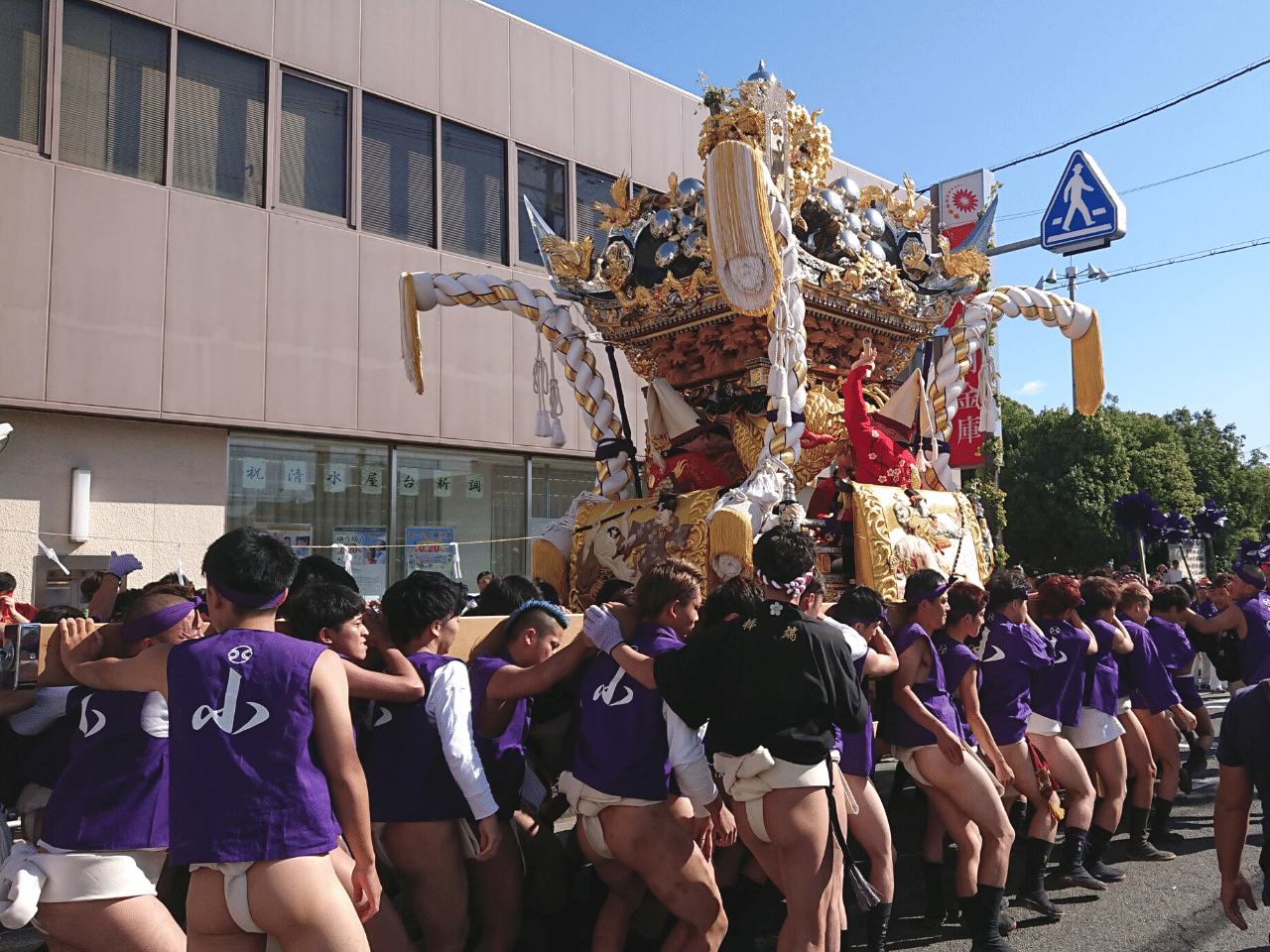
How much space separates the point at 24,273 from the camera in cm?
1036

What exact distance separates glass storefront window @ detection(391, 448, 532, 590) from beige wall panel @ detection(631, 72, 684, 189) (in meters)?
5.42

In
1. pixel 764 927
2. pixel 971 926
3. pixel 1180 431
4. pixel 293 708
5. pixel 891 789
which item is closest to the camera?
pixel 293 708

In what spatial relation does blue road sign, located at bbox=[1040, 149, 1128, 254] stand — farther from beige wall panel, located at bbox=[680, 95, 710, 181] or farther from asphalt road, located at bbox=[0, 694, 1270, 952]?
asphalt road, located at bbox=[0, 694, 1270, 952]

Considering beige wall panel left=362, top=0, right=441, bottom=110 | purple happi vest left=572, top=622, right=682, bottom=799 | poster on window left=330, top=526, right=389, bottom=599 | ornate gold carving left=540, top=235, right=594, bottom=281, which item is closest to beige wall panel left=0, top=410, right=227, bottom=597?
poster on window left=330, top=526, right=389, bottom=599

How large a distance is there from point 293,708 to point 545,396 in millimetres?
7553

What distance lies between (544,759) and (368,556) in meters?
9.71

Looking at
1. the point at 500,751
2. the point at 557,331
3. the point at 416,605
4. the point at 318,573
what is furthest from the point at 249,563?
the point at 557,331

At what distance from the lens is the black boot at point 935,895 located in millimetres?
4402

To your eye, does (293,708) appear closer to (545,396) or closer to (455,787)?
(455,787)

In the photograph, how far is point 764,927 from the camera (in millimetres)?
4492

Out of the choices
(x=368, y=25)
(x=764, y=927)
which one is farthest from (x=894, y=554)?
(x=368, y=25)

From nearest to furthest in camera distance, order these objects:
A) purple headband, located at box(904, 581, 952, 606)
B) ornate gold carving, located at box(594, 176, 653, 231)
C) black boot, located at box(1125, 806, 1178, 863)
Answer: purple headband, located at box(904, 581, 952, 606), black boot, located at box(1125, 806, 1178, 863), ornate gold carving, located at box(594, 176, 653, 231)

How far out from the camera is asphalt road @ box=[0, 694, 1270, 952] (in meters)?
4.11

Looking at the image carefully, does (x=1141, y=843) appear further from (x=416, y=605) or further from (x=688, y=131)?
(x=688, y=131)
